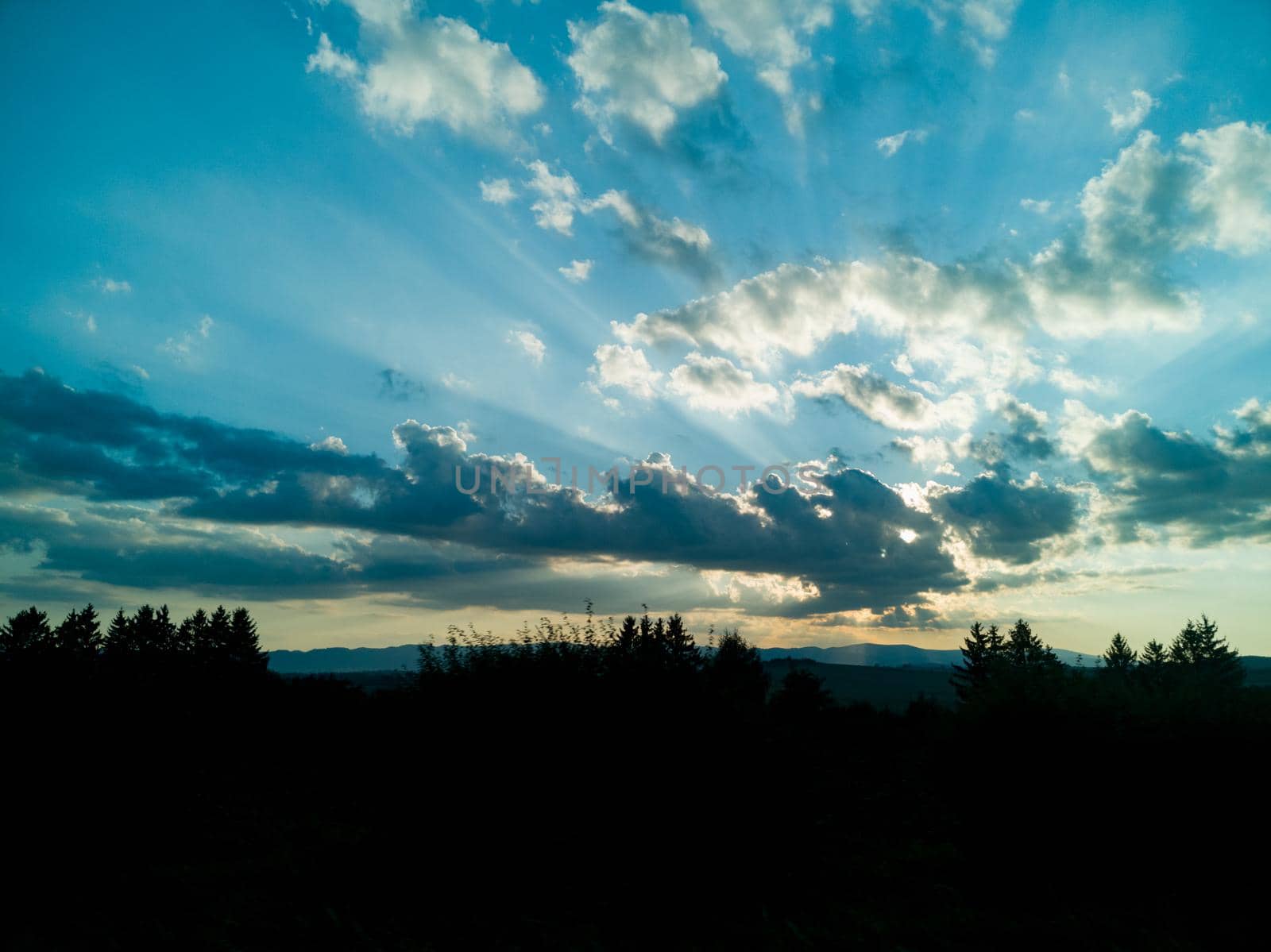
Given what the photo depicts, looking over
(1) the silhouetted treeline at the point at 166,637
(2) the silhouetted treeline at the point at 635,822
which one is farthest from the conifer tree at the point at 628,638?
(1) the silhouetted treeline at the point at 166,637

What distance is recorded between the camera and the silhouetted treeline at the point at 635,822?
34.6 feet

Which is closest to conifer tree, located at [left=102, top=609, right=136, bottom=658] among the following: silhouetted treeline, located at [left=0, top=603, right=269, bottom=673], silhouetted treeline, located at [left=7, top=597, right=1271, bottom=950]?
silhouetted treeline, located at [left=0, top=603, right=269, bottom=673]

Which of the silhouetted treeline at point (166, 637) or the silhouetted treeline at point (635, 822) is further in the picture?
the silhouetted treeline at point (166, 637)

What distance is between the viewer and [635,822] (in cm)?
1144

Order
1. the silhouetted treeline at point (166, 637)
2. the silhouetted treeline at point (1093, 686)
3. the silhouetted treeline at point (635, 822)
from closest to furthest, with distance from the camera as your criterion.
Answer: the silhouetted treeline at point (635, 822) < the silhouetted treeline at point (1093, 686) < the silhouetted treeline at point (166, 637)

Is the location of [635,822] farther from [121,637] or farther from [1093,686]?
[121,637]

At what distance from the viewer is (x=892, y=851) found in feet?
53.6

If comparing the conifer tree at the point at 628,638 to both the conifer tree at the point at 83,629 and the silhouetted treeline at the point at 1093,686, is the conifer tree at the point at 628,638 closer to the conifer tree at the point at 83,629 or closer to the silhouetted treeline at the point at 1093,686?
the silhouetted treeline at the point at 1093,686

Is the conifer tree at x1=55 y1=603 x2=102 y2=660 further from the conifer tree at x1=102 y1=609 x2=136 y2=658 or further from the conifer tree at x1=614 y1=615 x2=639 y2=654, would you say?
the conifer tree at x1=614 y1=615 x2=639 y2=654

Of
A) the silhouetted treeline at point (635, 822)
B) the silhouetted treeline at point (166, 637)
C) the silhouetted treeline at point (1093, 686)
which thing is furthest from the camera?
the silhouetted treeline at point (166, 637)

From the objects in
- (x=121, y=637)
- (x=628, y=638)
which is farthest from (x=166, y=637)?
(x=628, y=638)

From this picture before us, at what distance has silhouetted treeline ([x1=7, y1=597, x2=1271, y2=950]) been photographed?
1054cm

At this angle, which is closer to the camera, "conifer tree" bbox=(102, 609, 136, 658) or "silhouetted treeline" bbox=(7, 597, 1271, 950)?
"silhouetted treeline" bbox=(7, 597, 1271, 950)

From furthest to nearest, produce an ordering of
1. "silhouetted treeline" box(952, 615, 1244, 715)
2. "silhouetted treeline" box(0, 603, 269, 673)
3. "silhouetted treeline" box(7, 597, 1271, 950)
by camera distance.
Result: "silhouetted treeline" box(0, 603, 269, 673), "silhouetted treeline" box(952, 615, 1244, 715), "silhouetted treeline" box(7, 597, 1271, 950)
